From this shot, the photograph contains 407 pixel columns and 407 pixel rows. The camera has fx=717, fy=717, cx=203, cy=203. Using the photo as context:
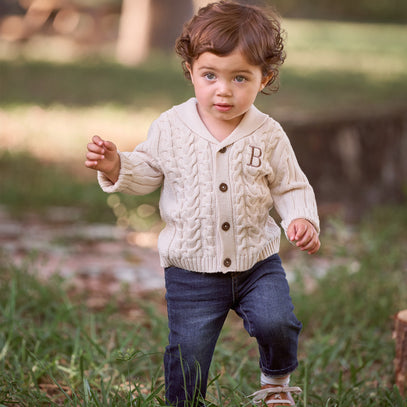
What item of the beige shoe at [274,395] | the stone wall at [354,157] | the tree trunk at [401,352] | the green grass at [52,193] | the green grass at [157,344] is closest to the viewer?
the beige shoe at [274,395]

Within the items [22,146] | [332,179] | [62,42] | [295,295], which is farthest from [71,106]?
[62,42]

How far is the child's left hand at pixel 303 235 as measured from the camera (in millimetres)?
2195

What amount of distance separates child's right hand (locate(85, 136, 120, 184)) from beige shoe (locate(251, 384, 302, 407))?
86 centimetres

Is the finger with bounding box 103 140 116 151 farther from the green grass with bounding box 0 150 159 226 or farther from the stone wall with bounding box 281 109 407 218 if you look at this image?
the stone wall with bounding box 281 109 407 218

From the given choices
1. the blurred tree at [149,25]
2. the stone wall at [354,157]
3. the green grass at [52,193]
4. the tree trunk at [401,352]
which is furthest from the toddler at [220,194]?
the blurred tree at [149,25]

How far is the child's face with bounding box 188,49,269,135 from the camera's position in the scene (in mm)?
2135

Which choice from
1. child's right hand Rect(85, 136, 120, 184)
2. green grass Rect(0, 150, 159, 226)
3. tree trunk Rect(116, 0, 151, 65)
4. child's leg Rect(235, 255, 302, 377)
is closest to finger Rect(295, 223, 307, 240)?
child's leg Rect(235, 255, 302, 377)

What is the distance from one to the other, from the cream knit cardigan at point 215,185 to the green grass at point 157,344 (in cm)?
46

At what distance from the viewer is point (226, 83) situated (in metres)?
2.15

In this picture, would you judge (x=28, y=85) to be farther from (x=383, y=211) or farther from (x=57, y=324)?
(x=57, y=324)

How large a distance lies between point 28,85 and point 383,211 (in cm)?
643

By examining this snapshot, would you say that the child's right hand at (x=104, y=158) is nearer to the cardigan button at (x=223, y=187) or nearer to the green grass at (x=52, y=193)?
the cardigan button at (x=223, y=187)

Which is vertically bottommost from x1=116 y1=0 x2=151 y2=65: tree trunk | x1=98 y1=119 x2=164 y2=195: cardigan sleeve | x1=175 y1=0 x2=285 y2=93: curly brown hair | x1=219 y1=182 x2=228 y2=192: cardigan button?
x1=219 y1=182 x2=228 y2=192: cardigan button

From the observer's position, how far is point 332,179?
6258 millimetres
